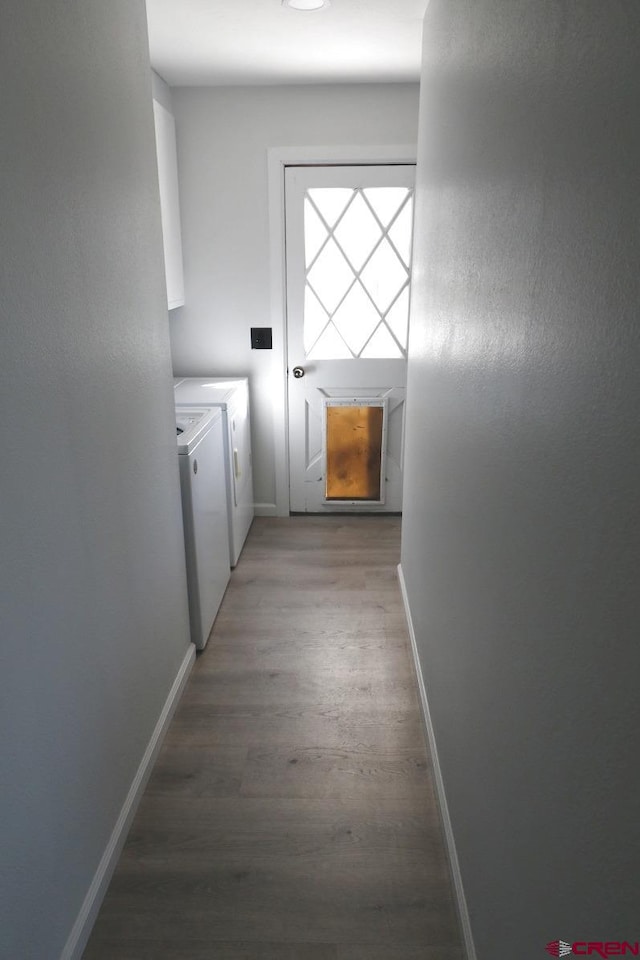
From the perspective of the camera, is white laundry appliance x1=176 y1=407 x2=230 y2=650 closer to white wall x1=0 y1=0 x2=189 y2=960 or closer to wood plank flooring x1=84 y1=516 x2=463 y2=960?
wood plank flooring x1=84 y1=516 x2=463 y2=960

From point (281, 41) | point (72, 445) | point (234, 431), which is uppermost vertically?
point (281, 41)

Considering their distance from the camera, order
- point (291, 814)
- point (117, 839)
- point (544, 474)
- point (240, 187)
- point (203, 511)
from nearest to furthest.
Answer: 1. point (544, 474)
2. point (117, 839)
3. point (291, 814)
4. point (203, 511)
5. point (240, 187)

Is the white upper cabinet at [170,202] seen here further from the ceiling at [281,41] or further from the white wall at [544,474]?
the white wall at [544,474]

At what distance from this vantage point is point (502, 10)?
49.1 inches

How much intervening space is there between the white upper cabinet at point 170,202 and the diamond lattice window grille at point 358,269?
71 cm

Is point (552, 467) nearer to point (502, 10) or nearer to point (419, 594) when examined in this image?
point (502, 10)

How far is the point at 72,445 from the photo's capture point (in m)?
1.41

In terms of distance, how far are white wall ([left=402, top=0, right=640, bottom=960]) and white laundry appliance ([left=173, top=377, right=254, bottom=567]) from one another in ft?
5.34

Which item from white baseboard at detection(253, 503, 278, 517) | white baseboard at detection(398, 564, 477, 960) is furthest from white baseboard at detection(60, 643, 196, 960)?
white baseboard at detection(253, 503, 278, 517)

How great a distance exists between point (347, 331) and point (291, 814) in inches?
105


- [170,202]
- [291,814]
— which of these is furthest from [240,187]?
[291,814]

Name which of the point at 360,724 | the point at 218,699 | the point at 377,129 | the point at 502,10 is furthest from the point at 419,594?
the point at 377,129

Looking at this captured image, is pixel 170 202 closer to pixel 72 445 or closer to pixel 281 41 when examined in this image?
pixel 281 41

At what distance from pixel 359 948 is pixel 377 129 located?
11.7ft
